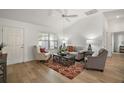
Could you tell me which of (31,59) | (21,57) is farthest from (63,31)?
(21,57)

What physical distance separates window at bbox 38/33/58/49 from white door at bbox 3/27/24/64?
5.06 feet

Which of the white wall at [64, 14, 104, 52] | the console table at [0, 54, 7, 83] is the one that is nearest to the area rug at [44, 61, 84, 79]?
the console table at [0, 54, 7, 83]

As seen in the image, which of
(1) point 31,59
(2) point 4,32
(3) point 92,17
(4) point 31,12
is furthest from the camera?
(3) point 92,17

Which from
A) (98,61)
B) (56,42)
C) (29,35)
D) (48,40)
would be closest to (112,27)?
(56,42)

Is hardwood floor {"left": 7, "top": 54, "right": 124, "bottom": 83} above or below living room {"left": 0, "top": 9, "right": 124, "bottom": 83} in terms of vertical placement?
below

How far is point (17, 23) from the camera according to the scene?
14.3ft

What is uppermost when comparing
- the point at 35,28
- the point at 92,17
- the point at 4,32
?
the point at 92,17

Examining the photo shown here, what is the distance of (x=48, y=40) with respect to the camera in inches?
259

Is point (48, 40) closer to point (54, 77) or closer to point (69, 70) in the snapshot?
point (69, 70)

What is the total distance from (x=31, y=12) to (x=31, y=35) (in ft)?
4.75

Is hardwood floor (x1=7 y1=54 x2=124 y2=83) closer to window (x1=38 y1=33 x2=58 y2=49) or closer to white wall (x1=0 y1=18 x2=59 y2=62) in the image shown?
white wall (x1=0 y1=18 x2=59 y2=62)

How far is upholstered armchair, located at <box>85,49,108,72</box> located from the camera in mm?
3473
